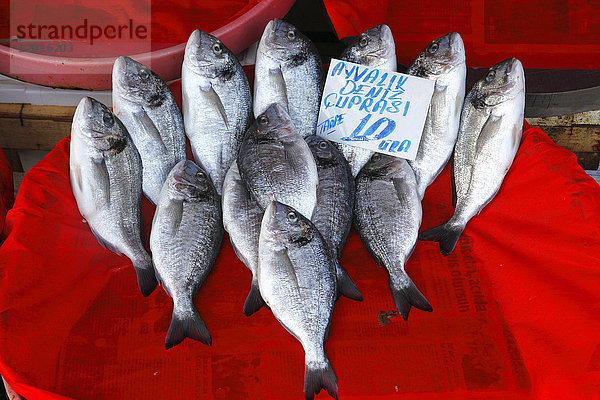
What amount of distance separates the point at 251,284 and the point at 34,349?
2.22 ft

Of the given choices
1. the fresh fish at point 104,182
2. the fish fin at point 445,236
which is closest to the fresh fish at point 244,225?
Result: the fresh fish at point 104,182

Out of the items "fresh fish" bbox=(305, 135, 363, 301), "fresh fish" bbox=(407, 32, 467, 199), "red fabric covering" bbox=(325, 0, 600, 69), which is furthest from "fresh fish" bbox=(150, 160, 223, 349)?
"red fabric covering" bbox=(325, 0, 600, 69)

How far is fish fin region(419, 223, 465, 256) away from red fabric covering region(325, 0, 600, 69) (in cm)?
106

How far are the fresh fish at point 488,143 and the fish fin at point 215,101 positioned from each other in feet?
2.88

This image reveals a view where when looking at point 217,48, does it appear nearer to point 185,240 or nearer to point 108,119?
point 108,119

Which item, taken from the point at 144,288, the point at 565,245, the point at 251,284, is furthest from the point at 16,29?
the point at 565,245

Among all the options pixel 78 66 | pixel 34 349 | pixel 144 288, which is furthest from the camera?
pixel 78 66

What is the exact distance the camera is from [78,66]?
6.77ft

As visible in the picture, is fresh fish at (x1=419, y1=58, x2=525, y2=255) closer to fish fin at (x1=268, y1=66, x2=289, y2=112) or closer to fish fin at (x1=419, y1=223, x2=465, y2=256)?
fish fin at (x1=419, y1=223, x2=465, y2=256)

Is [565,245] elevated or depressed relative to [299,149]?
depressed

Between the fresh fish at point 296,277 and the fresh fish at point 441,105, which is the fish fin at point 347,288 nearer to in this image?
the fresh fish at point 296,277

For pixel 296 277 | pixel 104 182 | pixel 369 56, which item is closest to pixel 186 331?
pixel 296 277

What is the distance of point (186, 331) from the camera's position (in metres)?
1.44

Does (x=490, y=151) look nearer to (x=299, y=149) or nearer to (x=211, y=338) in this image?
(x=299, y=149)
